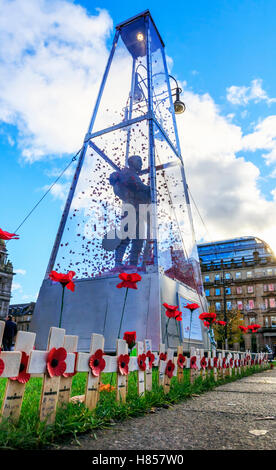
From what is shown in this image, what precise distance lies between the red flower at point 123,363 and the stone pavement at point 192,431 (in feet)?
1.37

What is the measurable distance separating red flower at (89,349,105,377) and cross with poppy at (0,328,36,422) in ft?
2.14

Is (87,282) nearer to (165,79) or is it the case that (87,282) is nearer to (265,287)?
(165,79)

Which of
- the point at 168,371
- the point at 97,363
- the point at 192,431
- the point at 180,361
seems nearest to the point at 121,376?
the point at 97,363

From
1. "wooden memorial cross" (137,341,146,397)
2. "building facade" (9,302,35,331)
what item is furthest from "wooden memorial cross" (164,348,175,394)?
"building facade" (9,302,35,331)

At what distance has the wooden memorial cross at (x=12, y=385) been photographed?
1.82 m

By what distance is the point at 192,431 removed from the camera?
215 centimetres

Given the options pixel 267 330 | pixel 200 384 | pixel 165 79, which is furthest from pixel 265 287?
pixel 200 384

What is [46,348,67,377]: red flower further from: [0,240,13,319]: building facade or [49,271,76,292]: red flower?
[0,240,13,319]: building facade

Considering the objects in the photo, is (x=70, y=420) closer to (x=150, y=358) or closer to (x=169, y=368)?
(x=150, y=358)

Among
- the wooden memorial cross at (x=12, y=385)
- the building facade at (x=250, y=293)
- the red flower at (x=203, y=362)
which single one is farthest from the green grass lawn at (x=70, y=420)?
the building facade at (x=250, y=293)

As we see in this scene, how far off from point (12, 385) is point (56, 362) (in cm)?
31

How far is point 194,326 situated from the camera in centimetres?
885

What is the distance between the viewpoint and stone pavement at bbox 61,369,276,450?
1799mm

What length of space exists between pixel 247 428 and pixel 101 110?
30.9 ft
